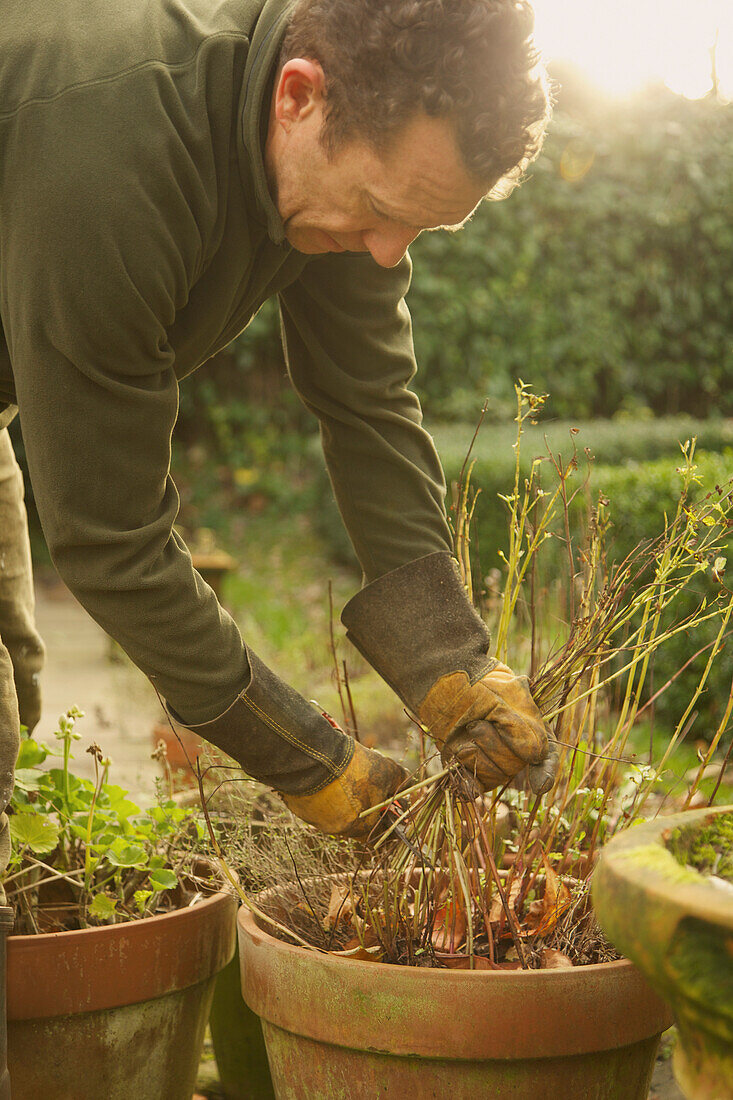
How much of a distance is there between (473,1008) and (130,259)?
1045 millimetres

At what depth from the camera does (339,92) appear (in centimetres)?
140

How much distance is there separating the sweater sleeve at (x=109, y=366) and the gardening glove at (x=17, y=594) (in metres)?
0.66

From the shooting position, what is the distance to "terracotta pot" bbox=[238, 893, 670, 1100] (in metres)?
1.40

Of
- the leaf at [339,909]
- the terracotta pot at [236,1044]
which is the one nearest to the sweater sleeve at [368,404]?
the leaf at [339,909]

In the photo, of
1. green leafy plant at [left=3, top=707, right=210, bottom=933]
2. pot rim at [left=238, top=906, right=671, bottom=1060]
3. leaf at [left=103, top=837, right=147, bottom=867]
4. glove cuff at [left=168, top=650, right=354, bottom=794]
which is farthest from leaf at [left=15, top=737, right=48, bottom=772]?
pot rim at [left=238, top=906, right=671, bottom=1060]

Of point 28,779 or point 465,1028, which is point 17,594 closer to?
point 28,779

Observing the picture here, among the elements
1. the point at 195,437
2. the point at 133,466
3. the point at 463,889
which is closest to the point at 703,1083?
the point at 463,889

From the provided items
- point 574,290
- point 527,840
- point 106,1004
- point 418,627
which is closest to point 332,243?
point 418,627

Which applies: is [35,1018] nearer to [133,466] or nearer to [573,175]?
[133,466]

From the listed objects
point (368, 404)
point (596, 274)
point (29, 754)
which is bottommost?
point (596, 274)

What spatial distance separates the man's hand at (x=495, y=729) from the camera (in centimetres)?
162

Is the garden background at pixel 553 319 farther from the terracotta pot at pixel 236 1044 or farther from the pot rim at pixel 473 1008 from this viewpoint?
the pot rim at pixel 473 1008

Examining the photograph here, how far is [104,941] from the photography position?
1.70 meters

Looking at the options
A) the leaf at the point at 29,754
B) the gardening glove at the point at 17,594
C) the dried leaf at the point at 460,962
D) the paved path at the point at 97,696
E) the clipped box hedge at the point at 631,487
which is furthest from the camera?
the paved path at the point at 97,696
